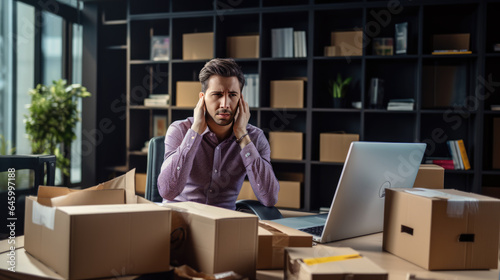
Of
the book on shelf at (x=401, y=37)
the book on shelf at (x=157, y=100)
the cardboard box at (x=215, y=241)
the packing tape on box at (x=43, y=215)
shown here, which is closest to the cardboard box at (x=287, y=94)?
the book on shelf at (x=401, y=37)

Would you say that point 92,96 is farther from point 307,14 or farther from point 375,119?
point 375,119

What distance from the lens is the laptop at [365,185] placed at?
1304 millimetres

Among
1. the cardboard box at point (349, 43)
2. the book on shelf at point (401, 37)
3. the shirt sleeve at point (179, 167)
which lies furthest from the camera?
the cardboard box at point (349, 43)

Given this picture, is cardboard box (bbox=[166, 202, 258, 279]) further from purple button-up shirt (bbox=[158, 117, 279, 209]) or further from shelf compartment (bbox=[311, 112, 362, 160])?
shelf compartment (bbox=[311, 112, 362, 160])

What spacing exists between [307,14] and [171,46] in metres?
1.35

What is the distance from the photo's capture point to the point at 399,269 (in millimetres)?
1190

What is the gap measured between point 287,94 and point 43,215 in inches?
122

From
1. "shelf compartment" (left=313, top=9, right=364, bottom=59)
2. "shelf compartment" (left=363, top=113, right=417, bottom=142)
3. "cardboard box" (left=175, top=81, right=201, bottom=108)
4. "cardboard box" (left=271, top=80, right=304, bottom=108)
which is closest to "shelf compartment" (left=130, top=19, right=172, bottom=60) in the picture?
"cardboard box" (left=175, top=81, right=201, bottom=108)

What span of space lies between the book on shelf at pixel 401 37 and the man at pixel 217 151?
2.16 m

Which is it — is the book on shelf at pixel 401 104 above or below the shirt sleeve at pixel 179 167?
above

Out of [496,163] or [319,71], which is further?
[319,71]

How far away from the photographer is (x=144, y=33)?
4.61 meters

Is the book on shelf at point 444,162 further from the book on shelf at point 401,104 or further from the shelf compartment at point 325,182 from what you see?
the shelf compartment at point 325,182

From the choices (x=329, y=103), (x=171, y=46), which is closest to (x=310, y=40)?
(x=329, y=103)
